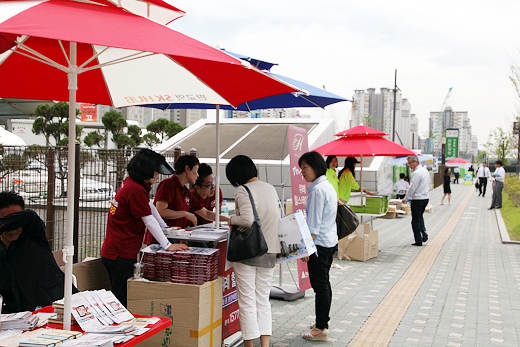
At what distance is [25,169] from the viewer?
645 cm

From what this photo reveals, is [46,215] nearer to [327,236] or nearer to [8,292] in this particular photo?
[8,292]

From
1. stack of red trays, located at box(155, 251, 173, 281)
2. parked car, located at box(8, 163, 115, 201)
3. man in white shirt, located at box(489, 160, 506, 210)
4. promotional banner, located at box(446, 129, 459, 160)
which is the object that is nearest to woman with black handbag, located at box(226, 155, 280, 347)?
stack of red trays, located at box(155, 251, 173, 281)

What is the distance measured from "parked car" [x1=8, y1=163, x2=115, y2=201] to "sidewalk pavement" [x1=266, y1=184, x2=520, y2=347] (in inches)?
119

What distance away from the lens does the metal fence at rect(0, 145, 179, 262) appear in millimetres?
6047

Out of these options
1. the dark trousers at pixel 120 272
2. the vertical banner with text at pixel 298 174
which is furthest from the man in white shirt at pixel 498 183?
the dark trousers at pixel 120 272

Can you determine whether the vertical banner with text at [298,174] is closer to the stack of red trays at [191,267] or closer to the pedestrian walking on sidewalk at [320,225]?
the pedestrian walking on sidewalk at [320,225]

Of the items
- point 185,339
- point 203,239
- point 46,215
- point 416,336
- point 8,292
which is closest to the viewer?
point 8,292

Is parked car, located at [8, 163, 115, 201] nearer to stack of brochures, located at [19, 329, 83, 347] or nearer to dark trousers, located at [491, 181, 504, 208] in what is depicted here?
stack of brochures, located at [19, 329, 83, 347]

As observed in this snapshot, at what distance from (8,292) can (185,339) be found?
1282 mm

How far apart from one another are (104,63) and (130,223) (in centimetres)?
147

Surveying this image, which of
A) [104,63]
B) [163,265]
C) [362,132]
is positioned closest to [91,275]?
[163,265]

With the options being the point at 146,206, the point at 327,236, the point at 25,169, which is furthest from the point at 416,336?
the point at 25,169

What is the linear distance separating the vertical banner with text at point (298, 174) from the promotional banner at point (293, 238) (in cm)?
161

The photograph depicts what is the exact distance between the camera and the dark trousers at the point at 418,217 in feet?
33.1
